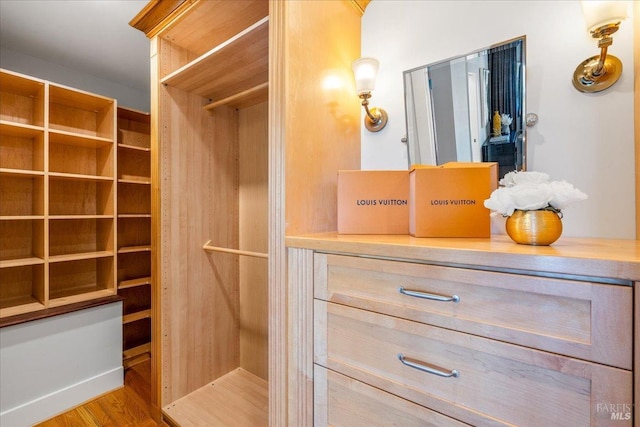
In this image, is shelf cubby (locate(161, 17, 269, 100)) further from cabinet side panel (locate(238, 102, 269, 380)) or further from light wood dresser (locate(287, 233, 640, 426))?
light wood dresser (locate(287, 233, 640, 426))

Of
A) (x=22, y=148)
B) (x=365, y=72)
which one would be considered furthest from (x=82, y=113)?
(x=365, y=72)

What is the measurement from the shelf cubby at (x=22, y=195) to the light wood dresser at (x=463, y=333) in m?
2.03

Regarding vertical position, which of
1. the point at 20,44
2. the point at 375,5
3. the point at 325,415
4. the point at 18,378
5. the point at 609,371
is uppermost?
the point at 20,44

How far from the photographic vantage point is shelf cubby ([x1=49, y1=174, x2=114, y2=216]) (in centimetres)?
206

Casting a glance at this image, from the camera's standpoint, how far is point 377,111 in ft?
4.27

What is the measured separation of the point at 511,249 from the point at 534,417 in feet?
1.14

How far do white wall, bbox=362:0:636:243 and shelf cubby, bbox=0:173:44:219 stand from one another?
248cm

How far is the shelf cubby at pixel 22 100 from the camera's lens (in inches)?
68.3

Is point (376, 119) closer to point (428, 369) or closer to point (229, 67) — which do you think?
point (229, 67)

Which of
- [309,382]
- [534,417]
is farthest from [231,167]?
[534,417]

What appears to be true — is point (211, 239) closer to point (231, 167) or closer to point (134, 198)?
point (231, 167)

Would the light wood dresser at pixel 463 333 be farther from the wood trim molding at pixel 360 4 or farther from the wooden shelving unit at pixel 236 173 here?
the wood trim molding at pixel 360 4

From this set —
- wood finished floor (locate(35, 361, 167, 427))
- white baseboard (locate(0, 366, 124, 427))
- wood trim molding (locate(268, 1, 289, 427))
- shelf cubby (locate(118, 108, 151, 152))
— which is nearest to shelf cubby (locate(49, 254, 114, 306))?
white baseboard (locate(0, 366, 124, 427))

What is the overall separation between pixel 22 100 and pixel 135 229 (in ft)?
3.94
